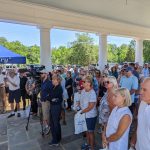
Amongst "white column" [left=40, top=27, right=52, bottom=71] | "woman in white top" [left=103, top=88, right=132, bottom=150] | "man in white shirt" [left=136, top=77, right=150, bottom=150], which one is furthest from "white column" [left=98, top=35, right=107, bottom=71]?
"man in white shirt" [left=136, top=77, right=150, bottom=150]

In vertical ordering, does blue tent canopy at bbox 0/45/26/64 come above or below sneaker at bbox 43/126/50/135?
above

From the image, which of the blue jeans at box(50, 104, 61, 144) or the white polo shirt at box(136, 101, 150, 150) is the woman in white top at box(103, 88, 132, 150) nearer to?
the white polo shirt at box(136, 101, 150, 150)

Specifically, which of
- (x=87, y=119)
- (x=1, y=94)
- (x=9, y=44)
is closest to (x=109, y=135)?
(x=87, y=119)

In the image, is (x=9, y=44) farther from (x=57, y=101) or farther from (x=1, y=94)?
(x=57, y=101)

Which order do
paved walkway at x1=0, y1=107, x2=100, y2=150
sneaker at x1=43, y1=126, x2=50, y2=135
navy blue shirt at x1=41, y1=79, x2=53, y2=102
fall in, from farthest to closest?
sneaker at x1=43, y1=126, x2=50, y2=135, navy blue shirt at x1=41, y1=79, x2=53, y2=102, paved walkway at x1=0, y1=107, x2=100, y2=150

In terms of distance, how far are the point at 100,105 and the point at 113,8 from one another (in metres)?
9.64

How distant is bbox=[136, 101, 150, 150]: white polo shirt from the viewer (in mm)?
2215

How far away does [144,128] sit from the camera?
224 cm

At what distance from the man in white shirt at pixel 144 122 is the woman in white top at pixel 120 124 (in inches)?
8.9

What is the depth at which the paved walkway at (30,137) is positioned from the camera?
489cm

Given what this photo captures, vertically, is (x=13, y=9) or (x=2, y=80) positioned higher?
(x=13, y=9)

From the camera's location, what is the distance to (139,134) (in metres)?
2.30

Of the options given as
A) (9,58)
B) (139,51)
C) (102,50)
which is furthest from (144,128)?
(139,51)

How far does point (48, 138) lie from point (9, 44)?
2067 inches
